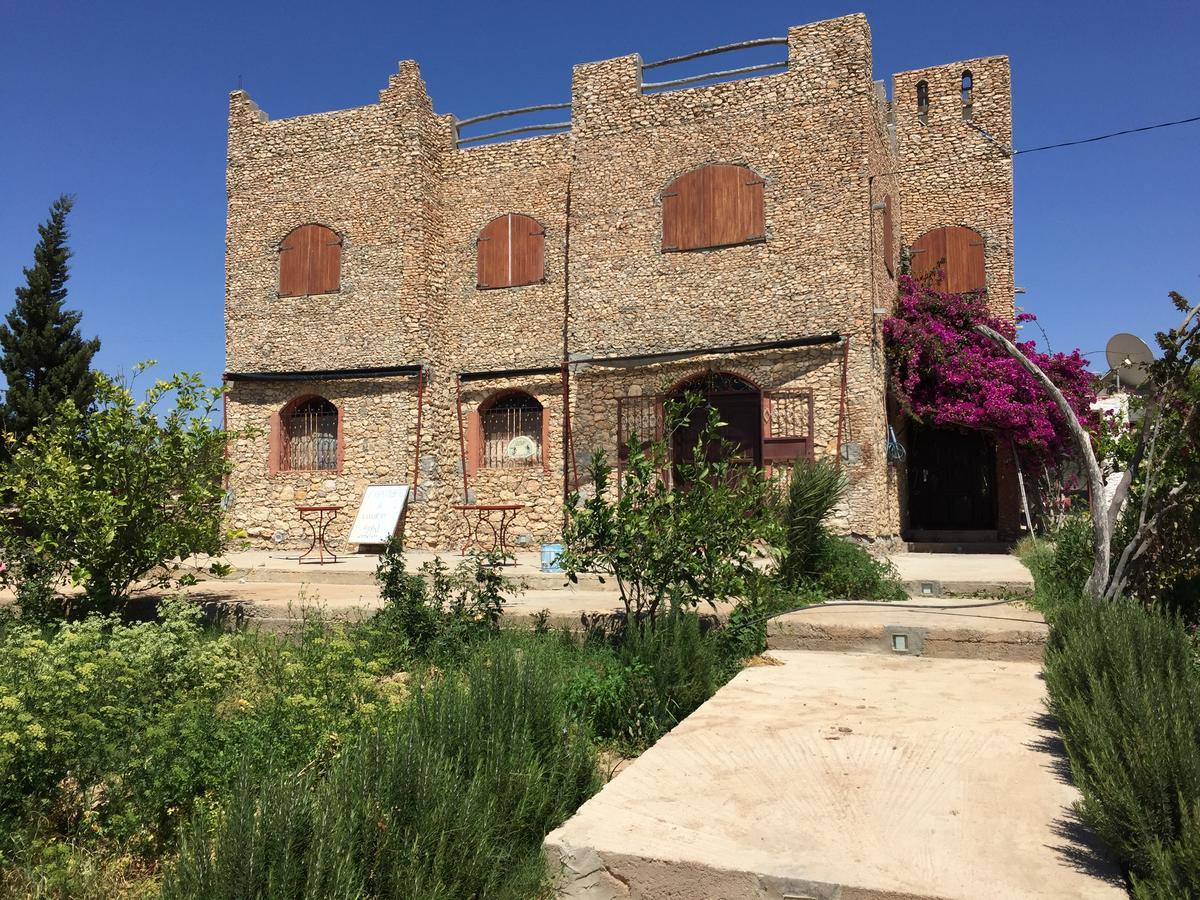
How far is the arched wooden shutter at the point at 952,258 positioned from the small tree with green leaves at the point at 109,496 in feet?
42.0

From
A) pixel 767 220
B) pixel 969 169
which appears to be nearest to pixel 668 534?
pixel 767 220

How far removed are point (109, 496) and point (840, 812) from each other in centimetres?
623

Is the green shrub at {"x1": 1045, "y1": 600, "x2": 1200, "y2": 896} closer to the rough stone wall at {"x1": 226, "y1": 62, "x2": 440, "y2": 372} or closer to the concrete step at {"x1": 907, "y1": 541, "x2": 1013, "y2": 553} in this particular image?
the concrete step at {"x1": 907, "y1": 541, "x2": 1013, "y2": 553}

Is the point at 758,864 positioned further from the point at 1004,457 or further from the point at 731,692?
the point at 1004,457

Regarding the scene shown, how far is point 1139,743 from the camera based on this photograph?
2.67m

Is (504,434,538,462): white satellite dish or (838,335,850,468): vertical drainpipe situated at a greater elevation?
(838,335,850,468): vertical drainpipe

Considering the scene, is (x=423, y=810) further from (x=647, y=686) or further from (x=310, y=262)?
(x=310, y=262)

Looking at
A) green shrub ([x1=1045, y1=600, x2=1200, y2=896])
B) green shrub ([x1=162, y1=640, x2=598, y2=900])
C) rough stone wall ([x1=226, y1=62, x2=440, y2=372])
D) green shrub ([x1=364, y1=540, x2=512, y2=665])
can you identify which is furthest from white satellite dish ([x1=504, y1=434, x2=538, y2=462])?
green shrub ([x1=1045, y1=600, x2=1200, y2=896])

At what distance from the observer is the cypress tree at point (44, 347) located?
1941cm

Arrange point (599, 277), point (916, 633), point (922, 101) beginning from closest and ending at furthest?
point (916, 633) < point (599, 277) < point (922, 101)

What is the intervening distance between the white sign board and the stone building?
1.53 ft

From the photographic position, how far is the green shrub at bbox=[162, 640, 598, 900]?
218cm

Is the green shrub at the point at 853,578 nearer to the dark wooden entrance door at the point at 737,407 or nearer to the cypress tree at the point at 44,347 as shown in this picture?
the dark wooden entrance door at the point at 737,407

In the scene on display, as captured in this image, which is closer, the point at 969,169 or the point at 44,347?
the point at 969,169
